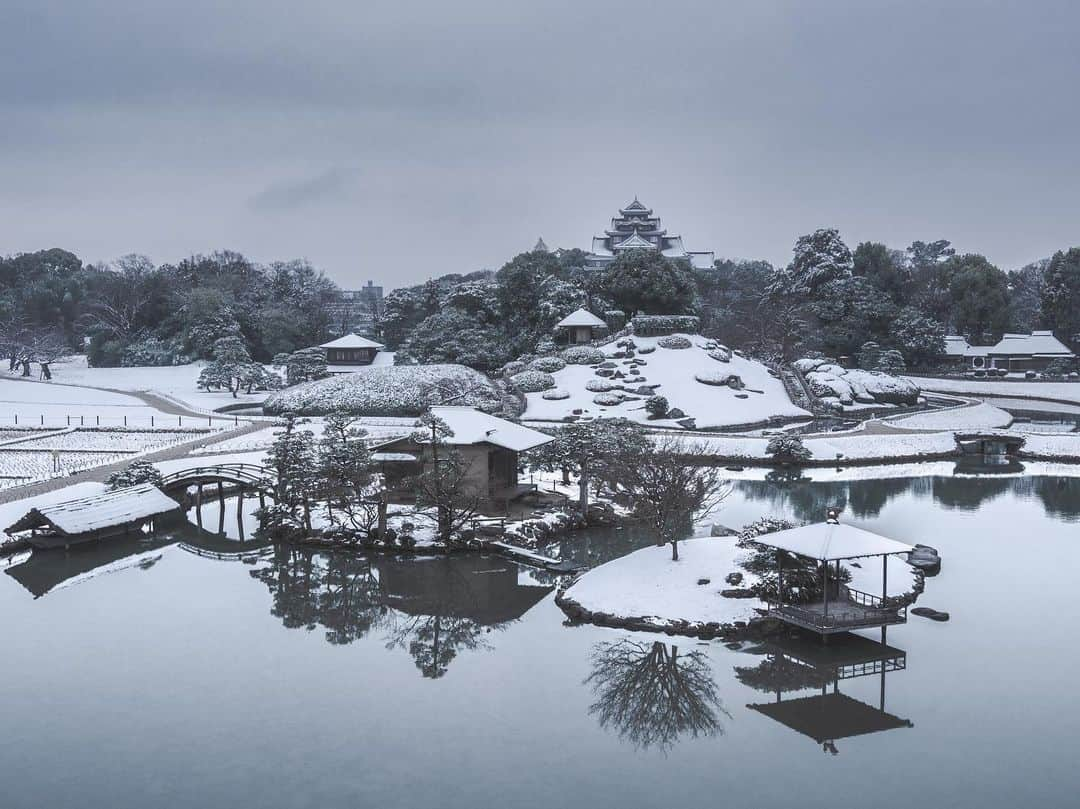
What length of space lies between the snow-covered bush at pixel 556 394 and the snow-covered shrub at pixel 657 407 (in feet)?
15.4

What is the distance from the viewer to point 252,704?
15.8m

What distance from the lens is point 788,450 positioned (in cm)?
3950

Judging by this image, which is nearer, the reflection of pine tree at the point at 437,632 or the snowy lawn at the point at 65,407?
the reflection of pine tree at the point at 437,632

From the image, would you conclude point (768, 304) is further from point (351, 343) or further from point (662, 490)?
point (662, 490)

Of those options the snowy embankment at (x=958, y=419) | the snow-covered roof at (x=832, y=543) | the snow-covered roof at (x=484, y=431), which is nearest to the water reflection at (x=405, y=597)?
the snow-covered roof at (x=484, y=431)

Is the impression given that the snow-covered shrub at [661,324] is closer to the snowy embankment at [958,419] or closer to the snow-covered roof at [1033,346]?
the snowy embankment at [958,419]

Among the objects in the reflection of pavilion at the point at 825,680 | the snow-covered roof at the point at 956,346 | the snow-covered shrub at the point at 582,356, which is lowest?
the reflection of pavilion at the point at 825,680

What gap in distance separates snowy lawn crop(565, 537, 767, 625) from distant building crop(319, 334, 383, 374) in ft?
149

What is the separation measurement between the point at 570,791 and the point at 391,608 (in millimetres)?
9133

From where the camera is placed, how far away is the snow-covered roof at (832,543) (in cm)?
1839

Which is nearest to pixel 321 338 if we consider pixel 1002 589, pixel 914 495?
pixel 914 495

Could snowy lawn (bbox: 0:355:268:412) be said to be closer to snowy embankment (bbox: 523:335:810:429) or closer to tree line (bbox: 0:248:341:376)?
tree line (bbox: 0:248:341:376)

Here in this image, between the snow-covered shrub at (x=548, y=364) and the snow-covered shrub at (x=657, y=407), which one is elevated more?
the snow-covered shrub at (x=548, y=364)

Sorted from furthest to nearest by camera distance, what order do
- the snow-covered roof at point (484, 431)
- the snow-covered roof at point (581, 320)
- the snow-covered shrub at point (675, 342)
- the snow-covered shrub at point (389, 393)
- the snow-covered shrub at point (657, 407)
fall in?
the snow-covered roof at point (581, 320) → the snow-covered shrub at point (675, 342) → the snow-covered shrub at point (389, 393) → the snow-covered shrub at point (657, 407) → the snow-covered roof at point (484, 431)
